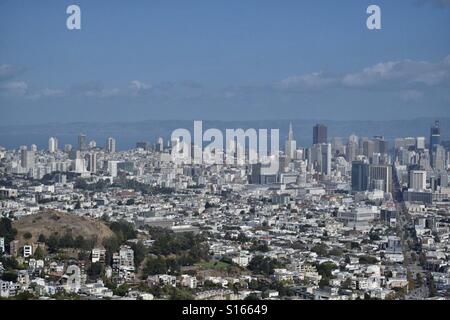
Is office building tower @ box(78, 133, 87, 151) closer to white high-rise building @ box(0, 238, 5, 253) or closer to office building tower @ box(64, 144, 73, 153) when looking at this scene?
office building tower @ box(64, 144, 73, 153)

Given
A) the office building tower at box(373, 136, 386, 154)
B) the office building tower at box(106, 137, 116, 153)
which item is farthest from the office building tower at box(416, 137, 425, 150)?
the office building tower at box(106, 137, 116, 153)

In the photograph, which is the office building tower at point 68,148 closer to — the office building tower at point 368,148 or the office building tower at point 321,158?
the office building tower at point 321,158

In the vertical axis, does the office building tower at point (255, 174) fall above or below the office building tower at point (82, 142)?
below

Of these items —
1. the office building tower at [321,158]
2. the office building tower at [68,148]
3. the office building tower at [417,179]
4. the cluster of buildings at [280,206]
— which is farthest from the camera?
the office building tower at [68,148]

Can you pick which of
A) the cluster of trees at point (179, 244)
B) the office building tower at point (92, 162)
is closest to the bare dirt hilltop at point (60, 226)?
the cluster of trees at point (179, 244)

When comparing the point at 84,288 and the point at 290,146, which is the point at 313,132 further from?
the point at 84,288

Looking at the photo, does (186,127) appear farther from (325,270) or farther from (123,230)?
(325,270)
